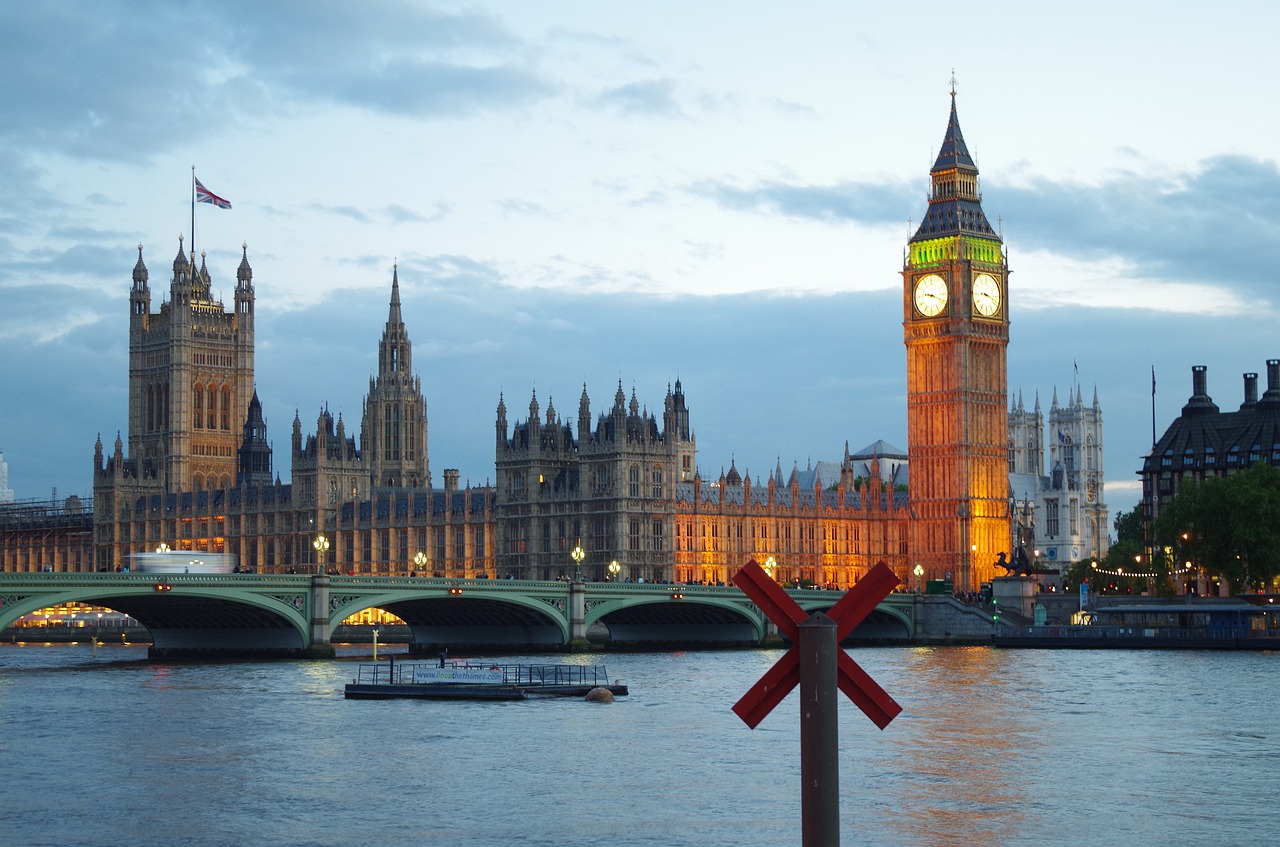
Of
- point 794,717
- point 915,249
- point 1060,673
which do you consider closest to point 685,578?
point 915,249

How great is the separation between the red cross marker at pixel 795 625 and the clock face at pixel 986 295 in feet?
385

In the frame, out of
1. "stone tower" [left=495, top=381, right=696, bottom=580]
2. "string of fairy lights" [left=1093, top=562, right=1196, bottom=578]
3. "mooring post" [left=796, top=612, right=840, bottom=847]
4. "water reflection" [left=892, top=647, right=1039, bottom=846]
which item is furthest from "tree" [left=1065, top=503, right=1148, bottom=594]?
"mooring post" [left=796, top=612, right=840, bottom=847]

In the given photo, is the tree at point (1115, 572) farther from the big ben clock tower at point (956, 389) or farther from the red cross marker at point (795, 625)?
the red cross marker at point (795, 625)

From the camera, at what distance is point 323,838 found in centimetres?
3481

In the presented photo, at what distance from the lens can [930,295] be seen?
13238 centimetres

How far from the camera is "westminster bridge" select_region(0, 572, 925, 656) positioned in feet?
253

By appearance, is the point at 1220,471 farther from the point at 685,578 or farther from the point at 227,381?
the point at 227,381

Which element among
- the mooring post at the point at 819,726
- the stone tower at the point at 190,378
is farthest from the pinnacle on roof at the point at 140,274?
the mooring post at the point at 819,726

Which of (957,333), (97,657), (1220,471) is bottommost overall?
(97,657)

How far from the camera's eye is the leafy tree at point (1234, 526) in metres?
102

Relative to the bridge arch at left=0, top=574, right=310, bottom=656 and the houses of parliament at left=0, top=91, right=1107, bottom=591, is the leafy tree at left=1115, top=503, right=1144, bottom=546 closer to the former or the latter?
the houses of parliament at left=0, top=91, right=1107, bottom=591

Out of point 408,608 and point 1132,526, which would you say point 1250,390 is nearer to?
point 1132,526

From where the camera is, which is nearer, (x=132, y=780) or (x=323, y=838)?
(x=323, y=838)

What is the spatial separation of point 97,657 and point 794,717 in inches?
1991
